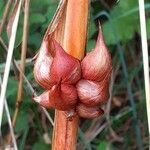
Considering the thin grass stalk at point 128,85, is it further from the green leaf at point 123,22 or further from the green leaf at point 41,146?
the green leaf at point 41,146

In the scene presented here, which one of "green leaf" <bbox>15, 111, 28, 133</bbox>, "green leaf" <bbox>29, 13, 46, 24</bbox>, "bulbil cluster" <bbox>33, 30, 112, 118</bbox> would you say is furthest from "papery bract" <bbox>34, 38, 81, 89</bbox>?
"green leaf" <bbox>15, 111, 28, 133</bbox>

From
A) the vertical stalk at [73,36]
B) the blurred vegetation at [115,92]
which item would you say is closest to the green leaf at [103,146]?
the blurred vegetation at [115,92]

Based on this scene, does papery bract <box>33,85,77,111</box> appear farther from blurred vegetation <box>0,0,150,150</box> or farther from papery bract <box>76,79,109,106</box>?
blurred vegetation <box>0,0,150,150</box>

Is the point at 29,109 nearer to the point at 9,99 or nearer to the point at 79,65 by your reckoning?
the point at 9,99

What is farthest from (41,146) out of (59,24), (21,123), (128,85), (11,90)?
(59,24)

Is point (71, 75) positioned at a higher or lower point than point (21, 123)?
higher

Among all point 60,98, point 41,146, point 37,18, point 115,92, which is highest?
point 37,18

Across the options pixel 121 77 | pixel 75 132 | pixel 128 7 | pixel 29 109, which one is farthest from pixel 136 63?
pixel 75 132

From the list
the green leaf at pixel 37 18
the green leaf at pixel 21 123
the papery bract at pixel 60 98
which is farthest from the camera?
the green leaf at pixel 21 123

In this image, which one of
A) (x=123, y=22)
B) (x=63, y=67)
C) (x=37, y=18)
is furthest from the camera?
(x=123, y=22)

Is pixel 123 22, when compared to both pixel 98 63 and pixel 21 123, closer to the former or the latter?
pixel 21 123
